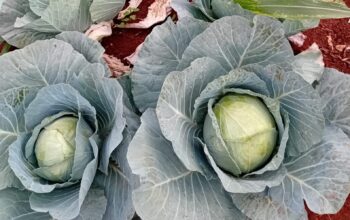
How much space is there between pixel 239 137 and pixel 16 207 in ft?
1.89

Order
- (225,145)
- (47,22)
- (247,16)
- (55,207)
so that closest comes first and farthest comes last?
(225,145) < (55,207) < (247,16) < (47,22)

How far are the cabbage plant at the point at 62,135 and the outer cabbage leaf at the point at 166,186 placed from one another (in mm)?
67

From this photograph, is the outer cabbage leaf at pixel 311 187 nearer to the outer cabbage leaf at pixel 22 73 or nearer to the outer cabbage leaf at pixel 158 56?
the outer cabbage leaf at pixel 158 56

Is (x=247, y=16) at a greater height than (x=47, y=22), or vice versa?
(x=247, y=16)

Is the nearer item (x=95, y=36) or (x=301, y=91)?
(x=301, y=91)

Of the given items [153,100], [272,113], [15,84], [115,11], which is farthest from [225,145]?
[115,11]

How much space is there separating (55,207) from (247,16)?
25.4 inches

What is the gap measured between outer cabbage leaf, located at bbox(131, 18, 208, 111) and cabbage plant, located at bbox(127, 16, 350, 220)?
0.08 m

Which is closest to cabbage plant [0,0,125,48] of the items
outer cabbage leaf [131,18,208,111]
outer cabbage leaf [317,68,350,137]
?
outer cabbage leaf [131,18,208,111]

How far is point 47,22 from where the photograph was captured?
1.54m

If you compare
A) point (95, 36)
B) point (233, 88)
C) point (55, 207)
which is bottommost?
point (55, 207)

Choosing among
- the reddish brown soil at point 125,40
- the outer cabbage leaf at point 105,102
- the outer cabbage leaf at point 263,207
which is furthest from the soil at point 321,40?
the outer cabbage leaf at point 263,207

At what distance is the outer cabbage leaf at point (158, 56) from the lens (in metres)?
1.32

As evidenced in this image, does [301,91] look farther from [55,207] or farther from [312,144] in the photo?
[55,207]
